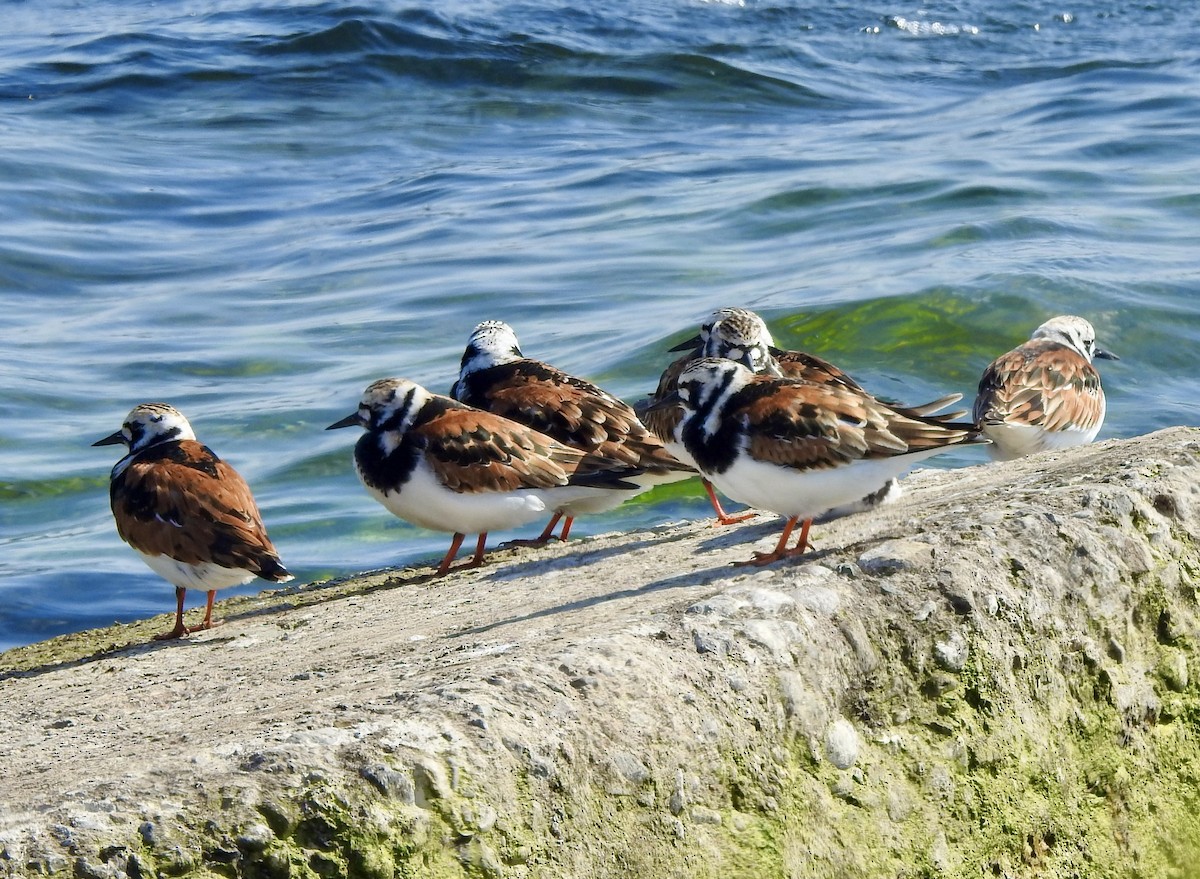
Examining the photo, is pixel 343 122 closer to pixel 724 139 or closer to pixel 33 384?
pixel 724 139

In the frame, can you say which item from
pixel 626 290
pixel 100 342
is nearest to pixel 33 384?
pixel 100 342

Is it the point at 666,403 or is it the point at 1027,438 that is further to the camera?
the point at 1027,438

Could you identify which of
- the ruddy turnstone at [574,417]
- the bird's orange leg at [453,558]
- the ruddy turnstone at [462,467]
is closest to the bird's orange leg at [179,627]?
the ruddy turnstone at [462,467]

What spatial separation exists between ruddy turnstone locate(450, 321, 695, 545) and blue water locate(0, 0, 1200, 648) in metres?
2.20

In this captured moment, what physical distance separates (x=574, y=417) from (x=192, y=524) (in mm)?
1597

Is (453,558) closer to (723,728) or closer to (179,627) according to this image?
(179,627)

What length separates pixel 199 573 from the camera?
5762 millimetres

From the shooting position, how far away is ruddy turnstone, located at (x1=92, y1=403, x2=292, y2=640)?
5.64 metres

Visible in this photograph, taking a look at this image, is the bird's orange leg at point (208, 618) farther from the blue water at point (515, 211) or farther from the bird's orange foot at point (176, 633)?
the blue water at point (515, 211)

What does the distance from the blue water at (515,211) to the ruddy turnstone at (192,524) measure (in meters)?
2.32

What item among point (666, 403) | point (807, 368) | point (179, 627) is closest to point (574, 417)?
point (666, 403)

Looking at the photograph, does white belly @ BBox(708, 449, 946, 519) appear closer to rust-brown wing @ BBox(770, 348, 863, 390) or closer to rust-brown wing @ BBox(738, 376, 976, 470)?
rust-brown wing @ BBox(738, 376, 976, 470)

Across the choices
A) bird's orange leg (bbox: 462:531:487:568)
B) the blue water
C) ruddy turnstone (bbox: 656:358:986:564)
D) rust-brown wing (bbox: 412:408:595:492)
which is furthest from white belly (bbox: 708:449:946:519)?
the blue water

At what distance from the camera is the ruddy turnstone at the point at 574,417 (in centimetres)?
625
